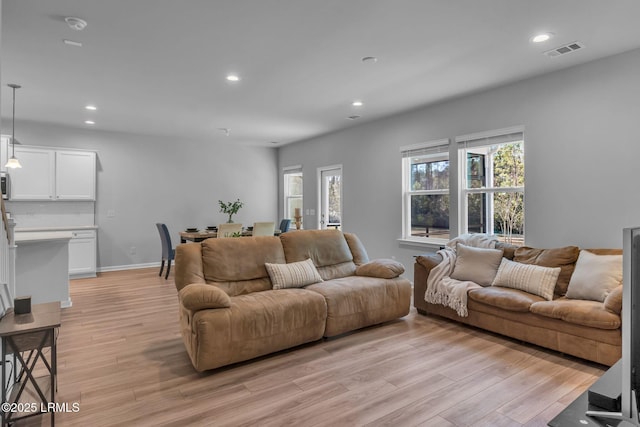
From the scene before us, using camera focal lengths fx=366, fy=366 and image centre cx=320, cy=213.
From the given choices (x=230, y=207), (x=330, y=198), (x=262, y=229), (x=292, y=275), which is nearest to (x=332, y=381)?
(x=292, y=275)

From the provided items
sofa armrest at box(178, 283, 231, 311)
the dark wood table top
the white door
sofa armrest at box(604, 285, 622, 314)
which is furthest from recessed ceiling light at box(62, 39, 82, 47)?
sofa armrest at box(604, 285, 622, 314)

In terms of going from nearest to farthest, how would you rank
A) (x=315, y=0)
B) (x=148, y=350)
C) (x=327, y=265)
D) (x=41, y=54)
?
(x=315, y=0)
(x=148, y=350)
(x=41, y=54)
(x=327, y=265)

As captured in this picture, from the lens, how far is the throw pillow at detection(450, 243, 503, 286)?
387 centimetres

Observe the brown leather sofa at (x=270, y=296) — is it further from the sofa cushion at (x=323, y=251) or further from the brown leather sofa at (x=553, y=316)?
the brown leather sofa at (x=553, y=316)

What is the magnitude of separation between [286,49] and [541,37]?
219cm

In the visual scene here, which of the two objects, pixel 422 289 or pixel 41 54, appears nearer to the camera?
pixel 41 54

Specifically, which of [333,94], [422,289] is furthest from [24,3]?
[422,289]

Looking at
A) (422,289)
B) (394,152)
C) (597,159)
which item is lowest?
(422,289)

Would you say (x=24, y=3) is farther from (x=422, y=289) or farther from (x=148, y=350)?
(x=422, y=289)

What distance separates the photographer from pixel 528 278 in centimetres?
351

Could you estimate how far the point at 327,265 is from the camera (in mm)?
4133

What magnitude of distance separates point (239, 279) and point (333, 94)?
8.76ft

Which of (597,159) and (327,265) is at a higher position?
(597,159)

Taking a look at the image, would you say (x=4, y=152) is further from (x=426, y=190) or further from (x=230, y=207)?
(x=426, y=190)
